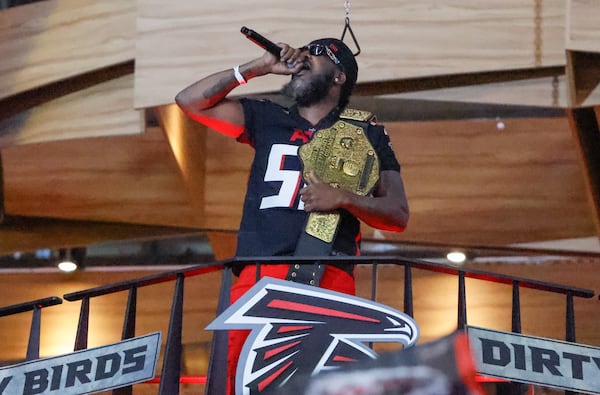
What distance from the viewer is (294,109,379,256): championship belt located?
374 centimetres

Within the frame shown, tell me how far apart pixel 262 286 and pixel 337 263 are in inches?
10.9

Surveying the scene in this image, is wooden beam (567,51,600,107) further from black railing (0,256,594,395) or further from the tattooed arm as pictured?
black railing (0,256,594,395)

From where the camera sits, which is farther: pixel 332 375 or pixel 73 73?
pixel 73 73

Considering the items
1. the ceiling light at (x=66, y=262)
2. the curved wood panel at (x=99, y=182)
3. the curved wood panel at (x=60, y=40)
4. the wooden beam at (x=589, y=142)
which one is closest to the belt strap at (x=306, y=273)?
the wooden beam at (x=589, y=142)

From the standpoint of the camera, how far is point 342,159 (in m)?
3.82

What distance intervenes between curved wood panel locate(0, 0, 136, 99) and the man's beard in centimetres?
178

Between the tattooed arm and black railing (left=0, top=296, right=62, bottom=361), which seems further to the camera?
the tattooed arm

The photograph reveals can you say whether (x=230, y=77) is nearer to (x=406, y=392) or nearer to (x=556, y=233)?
(x=406, y=392)

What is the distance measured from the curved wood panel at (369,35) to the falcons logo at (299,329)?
196 cm

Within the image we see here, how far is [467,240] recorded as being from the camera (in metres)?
6.47

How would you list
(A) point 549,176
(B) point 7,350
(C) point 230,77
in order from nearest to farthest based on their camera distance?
(C) point 230,77, (A) point 549,176, (B) point 7,350

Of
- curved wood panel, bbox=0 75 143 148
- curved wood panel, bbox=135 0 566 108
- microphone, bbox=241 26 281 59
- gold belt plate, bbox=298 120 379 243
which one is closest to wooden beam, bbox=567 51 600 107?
curved wood panel, bbox=135 0 566 108

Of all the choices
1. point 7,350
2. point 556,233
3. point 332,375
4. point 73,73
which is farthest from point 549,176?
point 332,375

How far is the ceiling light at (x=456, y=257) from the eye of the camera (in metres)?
6.95
